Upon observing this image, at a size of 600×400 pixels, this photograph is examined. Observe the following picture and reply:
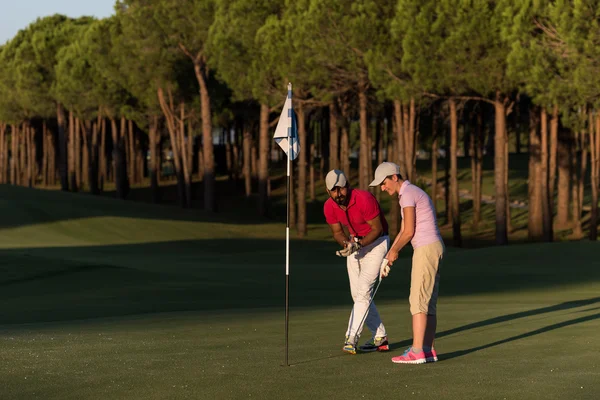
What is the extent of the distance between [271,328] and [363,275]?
129 inches

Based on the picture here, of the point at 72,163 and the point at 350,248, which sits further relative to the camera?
the point at 72,163

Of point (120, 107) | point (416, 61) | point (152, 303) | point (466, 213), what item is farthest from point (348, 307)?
point (120, 107)

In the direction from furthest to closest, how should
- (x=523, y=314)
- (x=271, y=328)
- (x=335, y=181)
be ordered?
(x=523, y=314) < (x=271, y=328) < (x=335, y=181)

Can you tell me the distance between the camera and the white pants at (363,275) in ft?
38.6

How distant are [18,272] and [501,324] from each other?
44.3ft

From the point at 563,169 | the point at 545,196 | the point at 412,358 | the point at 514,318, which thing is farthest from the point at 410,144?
the point at 412,358

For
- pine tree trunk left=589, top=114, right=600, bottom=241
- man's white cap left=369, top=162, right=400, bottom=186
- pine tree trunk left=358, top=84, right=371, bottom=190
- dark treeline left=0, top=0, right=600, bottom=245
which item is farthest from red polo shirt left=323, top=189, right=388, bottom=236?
pine tree trunk left=358, top=84, right=371, bottom=190

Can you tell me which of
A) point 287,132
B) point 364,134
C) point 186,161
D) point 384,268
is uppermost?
point 364,134

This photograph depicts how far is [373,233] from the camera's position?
38.5 feet

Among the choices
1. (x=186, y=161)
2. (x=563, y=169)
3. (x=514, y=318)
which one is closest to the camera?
(x=514, y=318)

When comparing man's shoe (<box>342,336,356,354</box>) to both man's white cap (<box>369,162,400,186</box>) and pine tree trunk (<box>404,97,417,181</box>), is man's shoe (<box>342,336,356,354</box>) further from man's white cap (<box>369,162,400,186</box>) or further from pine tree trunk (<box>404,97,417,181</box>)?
pine tree trunk (<box>404,97,417,181</box>)

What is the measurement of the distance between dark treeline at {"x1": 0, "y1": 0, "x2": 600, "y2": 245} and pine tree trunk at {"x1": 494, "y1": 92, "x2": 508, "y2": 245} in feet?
0.20

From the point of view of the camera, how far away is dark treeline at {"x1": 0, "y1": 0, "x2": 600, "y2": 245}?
37.0 m

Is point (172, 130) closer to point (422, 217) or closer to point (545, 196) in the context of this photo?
point (545, 196)
